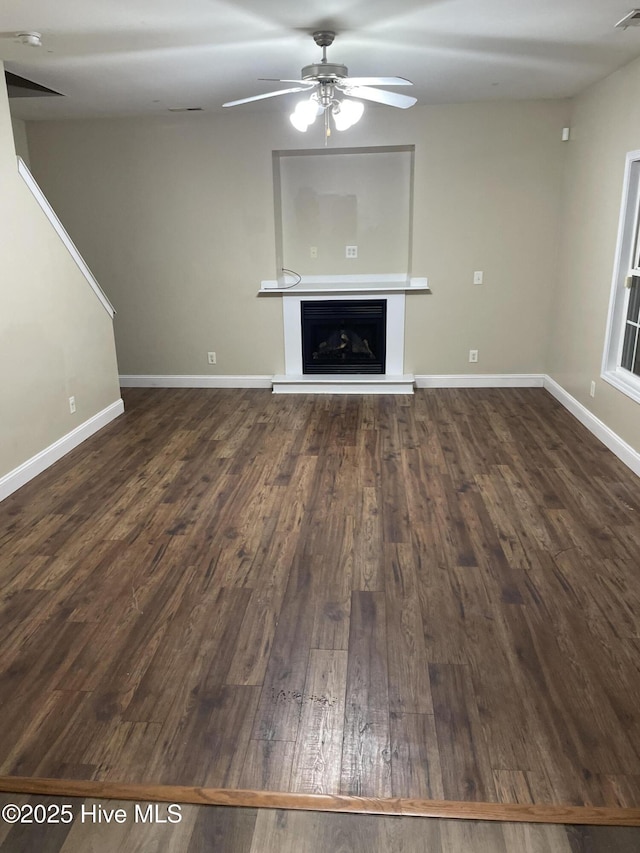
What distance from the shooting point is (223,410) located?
5641mm

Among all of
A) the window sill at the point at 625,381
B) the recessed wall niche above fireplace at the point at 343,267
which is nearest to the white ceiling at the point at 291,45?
the recessed wall niche above fireplace at the point at 343,267

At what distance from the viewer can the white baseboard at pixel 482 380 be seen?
612cm

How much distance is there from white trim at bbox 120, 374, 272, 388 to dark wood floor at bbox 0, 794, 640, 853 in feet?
15.8

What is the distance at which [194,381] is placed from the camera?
6.42 m

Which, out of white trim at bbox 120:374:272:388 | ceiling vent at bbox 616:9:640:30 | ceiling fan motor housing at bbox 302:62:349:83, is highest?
ceiling vent at bbox 616:9:640:30

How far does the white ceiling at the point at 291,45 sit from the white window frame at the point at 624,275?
0.77m

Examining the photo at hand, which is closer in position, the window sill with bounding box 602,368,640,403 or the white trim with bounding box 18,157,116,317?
the white trim with bounding box 18,157,116,317

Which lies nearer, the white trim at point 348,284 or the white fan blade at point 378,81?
the white fan blade at point 378,81

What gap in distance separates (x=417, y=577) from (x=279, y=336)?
3.69m

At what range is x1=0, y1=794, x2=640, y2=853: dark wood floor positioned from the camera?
5.40 ft

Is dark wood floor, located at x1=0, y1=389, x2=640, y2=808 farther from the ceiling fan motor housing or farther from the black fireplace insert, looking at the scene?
the ceiling fan motor housing

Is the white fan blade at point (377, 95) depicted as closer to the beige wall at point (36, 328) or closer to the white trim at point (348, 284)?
the beige wall at point (36, 328)

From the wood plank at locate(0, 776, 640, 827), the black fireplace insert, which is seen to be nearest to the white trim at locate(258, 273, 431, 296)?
the black fireplace insert

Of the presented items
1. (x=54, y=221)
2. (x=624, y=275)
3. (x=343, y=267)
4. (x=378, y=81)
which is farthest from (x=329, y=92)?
(x=343, y=267)
